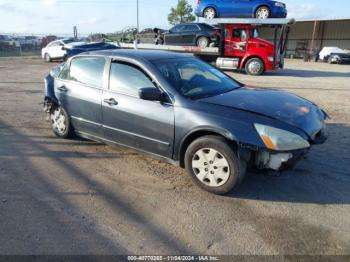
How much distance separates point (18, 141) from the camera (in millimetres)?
5934

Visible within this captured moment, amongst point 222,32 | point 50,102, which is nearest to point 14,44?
point 222,32

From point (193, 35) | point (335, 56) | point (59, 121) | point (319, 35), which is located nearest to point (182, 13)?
point (319, 35)

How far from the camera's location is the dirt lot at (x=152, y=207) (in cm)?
312

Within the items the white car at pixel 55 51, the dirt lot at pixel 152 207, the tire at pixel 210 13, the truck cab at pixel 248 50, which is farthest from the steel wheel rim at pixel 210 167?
the white car at pixel 55 51

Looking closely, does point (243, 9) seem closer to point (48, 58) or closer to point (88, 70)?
point (88, 70)

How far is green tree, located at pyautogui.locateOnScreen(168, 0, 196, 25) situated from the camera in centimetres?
4728

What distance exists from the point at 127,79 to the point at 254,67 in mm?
13542

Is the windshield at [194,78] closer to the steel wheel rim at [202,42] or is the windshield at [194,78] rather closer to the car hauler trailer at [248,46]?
the car hauler trailer at [248,46]

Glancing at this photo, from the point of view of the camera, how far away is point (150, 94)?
4.15 meters

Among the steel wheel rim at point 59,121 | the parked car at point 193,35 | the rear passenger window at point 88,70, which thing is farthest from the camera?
the parked car at point 193,35

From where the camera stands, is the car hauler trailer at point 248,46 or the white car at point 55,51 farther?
the white car at point 55,51

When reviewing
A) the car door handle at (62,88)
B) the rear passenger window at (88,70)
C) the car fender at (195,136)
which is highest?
the rear passenger window at (88,70)

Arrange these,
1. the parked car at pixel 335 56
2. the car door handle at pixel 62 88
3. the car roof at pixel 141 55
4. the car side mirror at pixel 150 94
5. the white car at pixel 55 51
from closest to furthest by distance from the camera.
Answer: the car side mirror at pixel 150 94
the car roof at pixel 141 55
the car door handle at pixel 62 88
the white car at pixel 55 51
the parked car at pixel 335 56

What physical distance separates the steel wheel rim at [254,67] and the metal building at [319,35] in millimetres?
22055
